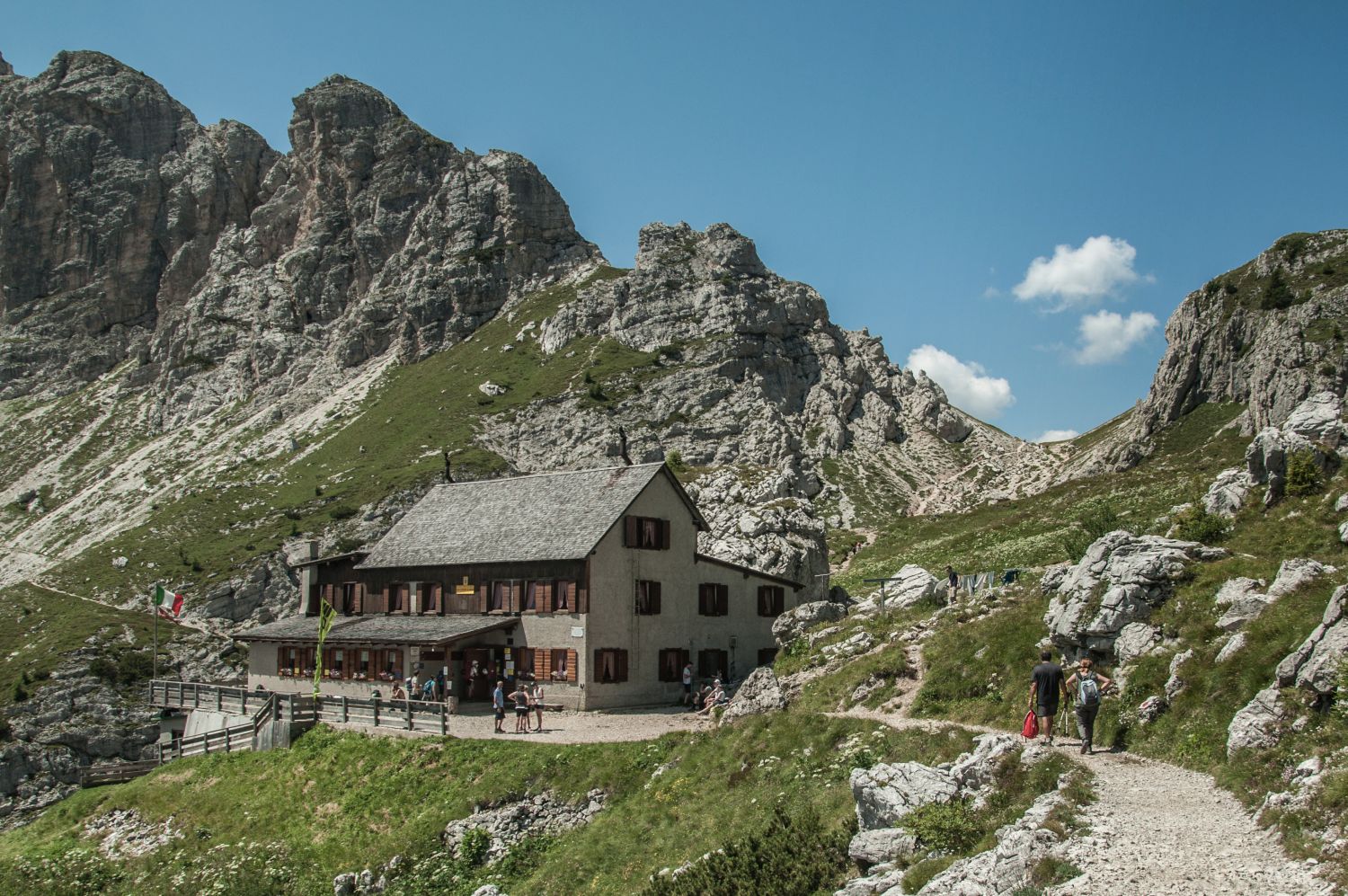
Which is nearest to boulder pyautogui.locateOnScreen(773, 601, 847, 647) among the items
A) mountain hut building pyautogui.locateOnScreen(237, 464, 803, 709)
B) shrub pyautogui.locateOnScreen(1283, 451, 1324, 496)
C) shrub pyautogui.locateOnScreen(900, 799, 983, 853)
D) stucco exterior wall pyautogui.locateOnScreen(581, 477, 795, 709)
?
stucco exterior wall pyautogui.locateOnScreen(581, 477, 795, 709)

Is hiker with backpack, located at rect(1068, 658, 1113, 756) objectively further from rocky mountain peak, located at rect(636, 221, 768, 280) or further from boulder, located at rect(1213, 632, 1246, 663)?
rocky mountain peak, located at rect(636, 221, 768, 280)

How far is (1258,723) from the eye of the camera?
17.0 meters

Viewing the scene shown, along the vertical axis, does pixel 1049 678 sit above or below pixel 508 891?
above

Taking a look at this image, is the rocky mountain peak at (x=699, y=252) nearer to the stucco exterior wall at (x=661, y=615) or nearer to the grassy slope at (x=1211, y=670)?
the stucco exterior wall at (x=661, y=615)

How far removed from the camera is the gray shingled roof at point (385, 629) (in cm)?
4756

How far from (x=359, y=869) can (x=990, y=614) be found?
22.0m

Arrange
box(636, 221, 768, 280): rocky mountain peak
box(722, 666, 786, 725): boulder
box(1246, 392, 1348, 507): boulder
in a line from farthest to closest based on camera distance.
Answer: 1. box(636, 221, 768, 280): rocky mountain peak
2. box(722, 666, 786, 725): boulder
3. box(1246, 392, 1348, 507): boulder

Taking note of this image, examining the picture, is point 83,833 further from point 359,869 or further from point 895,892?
point 895,892

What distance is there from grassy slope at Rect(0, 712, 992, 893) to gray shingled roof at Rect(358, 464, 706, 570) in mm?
13229

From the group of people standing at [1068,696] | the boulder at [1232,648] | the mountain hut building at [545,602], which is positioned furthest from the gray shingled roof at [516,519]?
the boulder at [1232,648]

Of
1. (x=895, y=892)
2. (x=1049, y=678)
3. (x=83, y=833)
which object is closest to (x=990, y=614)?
(x=1049, y=678)

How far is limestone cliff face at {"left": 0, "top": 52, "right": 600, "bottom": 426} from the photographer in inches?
6816

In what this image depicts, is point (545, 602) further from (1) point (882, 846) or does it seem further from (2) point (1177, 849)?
(2) point (1177, 849)

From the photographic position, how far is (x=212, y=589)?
10381cm
